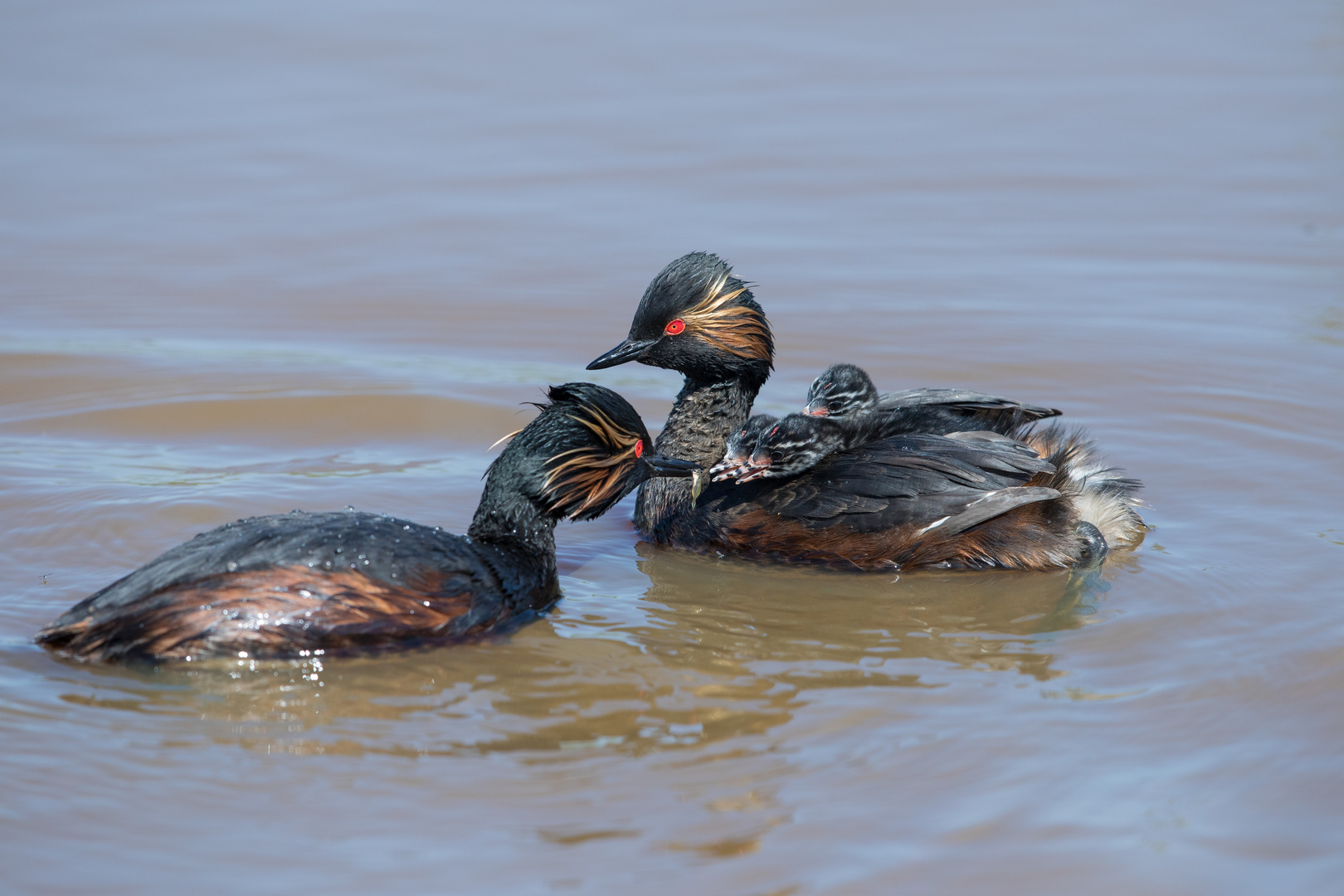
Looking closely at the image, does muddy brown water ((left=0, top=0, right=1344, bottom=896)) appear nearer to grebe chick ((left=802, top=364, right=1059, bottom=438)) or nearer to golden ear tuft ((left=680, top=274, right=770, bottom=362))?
grebe chick ((left=802, top=364, right=1059, bottom=438))

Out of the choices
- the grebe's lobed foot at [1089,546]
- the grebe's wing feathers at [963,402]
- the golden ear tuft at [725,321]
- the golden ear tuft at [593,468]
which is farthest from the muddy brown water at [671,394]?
the golden ear tuft at [725,321]

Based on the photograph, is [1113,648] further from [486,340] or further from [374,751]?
[486,340]

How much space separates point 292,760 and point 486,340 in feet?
17.5

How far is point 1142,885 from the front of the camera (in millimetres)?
4184

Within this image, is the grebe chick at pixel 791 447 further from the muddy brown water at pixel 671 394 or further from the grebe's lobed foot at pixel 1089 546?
the grebe's lobed foot at pixel 1089 546

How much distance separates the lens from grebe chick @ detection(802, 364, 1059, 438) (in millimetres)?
6980

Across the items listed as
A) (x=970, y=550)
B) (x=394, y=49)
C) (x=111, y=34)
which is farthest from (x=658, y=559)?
(x=111, y=34)

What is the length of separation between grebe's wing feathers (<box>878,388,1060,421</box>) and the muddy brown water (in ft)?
2.73

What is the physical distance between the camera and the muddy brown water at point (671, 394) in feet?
14.8

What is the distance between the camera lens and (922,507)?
6543 millimetres

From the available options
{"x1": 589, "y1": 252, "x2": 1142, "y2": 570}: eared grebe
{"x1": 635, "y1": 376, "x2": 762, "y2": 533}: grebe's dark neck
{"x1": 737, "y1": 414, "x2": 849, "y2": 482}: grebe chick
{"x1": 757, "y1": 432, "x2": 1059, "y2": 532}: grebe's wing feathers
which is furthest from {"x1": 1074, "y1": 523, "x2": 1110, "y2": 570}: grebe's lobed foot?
{"x1": 635, "y1": 376, "x2": 762, "y2": 533}: grebe's dark neck

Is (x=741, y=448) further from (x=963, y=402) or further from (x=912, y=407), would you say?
(x=963, y=402)

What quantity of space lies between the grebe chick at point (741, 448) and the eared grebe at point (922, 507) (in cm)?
14

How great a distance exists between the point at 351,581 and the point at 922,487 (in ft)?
8.56
